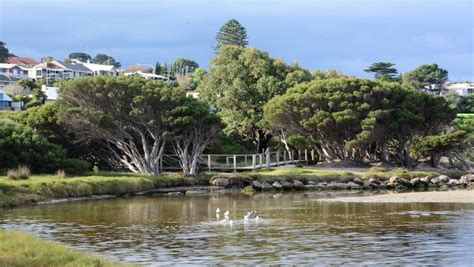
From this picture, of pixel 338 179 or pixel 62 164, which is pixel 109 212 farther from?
pixel 338 179

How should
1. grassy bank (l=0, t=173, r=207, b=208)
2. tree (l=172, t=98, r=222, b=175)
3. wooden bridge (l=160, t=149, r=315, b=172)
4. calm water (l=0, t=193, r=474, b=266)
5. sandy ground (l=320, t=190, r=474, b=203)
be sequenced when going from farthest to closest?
wooden bridge (l=160, t=149, r=315, b=172) < tree (l=172, t=98, r=222, b=175) < sandy ground (l=320, t=190, r=474, b=203) < grassy bank (l=0, t=173, r=207, b=208) < calm water (l=0, t=193, r=474, b=266)

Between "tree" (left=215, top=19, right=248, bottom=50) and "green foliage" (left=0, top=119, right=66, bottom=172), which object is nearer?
"green foliage" (left=0, top=119, right=66, bottom=172)

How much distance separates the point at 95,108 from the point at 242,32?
291 feet

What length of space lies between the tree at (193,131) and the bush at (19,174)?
12.7 meters

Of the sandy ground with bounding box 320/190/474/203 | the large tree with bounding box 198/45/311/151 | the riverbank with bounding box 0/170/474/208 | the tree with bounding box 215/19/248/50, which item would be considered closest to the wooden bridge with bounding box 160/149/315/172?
the riverbank with bounding box 0/170/474/208

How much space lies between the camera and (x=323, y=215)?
124 feet

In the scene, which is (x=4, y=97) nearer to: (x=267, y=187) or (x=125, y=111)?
(x=125, y=111)

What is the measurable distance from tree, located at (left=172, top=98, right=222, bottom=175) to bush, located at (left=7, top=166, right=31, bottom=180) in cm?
1275

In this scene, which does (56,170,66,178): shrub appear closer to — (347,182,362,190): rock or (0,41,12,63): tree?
(347,182,362,190): rock

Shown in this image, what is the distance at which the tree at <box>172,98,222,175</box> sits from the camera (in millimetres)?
Result: 57438

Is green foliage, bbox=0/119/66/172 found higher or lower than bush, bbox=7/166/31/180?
higher

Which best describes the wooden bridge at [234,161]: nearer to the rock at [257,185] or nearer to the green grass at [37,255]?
the rock at [257,185]

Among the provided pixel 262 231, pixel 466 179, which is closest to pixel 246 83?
pixel 466 179

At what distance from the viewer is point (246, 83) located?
76.2m
